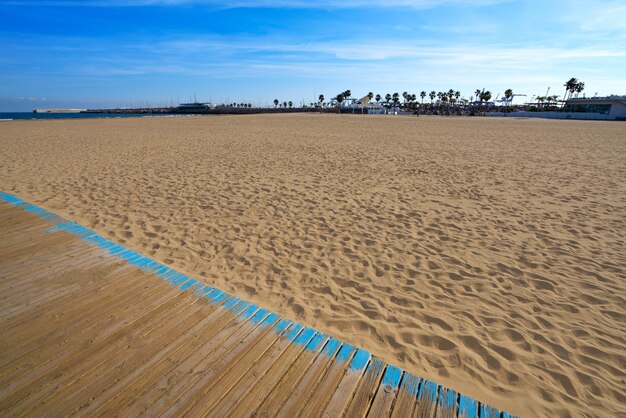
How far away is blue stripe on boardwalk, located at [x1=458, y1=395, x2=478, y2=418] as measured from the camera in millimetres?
2221

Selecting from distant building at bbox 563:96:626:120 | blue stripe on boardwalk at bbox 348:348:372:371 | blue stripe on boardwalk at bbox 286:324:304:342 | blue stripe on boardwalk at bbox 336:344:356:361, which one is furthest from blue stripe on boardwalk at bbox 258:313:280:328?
distant building at bbox 563:96:626:120

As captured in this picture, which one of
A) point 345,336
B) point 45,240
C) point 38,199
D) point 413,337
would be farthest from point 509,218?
point 38,199

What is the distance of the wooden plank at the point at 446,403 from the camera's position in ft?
7.24

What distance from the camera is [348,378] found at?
2.46m

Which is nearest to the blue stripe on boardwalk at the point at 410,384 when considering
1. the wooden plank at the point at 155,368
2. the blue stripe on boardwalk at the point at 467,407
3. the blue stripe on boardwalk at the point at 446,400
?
the blue stripe on boardwalk at the point at 446,400

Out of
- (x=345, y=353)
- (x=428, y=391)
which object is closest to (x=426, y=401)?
(x=428, y=391)

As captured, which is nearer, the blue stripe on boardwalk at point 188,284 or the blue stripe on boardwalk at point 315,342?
the blue stripe on boardwalk at point 315,342

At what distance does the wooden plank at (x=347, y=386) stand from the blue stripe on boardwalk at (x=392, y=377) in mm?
186

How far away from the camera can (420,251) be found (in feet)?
16.8

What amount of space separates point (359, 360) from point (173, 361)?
63.4 inches

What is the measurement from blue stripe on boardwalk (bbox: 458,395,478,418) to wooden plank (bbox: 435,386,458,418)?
4cm

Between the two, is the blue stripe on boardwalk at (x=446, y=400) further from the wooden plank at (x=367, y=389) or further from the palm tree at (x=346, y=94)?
the palm tree at (x=346, y=94)

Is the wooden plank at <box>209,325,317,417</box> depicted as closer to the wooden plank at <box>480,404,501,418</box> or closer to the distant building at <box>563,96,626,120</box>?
the wooden plank at <box>480,404,501,418</box>

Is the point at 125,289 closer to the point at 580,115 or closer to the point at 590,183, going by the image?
the point at 590,183
